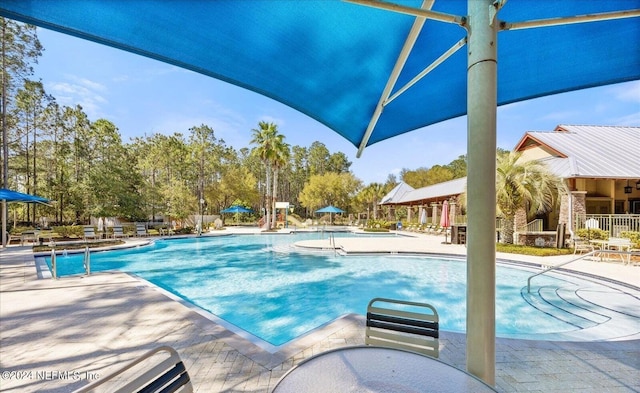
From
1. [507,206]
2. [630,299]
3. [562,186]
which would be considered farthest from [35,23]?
[562,186]

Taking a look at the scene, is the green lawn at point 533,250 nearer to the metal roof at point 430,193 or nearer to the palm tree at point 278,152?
the metal roof at point 430,193

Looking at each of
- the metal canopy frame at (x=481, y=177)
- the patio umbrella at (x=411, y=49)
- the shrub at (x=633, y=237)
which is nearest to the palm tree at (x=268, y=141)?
the shrub at (x=633, y=237)

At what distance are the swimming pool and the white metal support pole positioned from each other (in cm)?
327

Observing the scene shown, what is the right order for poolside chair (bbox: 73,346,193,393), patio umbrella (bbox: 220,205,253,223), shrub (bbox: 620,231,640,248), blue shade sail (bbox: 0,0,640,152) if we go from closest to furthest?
poolside chair (bbox: 73,346,193,393)
blue shade sail (bbox: 0,0,640,152)
shrub (bbox: 620,231,640,248)
patio umbrella (bbox: 220,205,253,223)

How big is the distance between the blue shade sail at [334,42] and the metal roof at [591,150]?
13366 millimetres

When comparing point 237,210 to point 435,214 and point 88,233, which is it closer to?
point 88,233

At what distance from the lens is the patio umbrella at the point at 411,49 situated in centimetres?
150

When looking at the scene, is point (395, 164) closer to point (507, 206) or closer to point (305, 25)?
point (507, 206)

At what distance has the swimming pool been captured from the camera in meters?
5.60

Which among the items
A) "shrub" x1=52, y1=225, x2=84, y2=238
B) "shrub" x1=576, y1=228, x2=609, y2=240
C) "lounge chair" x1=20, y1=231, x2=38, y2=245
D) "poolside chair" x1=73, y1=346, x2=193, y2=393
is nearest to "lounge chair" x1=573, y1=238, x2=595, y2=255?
"shrub" x1=576, y1=228, x2=609, y2=240

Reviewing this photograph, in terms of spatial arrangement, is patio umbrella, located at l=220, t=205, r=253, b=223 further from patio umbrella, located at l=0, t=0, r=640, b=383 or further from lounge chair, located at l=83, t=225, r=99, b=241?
patio umbrella, located at l=0, t=0, r=640, b=383

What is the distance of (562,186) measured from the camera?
12531 millimetres

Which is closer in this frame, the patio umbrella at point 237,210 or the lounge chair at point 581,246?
the lounge chair at point 581,246

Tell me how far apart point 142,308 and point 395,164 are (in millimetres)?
52255
